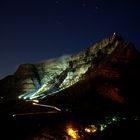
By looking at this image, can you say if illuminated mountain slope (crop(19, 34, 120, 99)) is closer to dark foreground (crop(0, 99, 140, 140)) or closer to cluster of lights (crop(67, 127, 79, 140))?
dark foreground (crop(0, 99, 140, 140))

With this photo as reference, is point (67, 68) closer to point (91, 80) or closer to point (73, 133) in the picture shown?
point (91, 80)

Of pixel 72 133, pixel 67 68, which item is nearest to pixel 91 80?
pixel 72 133

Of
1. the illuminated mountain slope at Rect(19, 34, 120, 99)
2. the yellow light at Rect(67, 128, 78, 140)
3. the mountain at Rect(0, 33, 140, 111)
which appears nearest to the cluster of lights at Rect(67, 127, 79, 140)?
the yellow light at Rect(67, 128, 78, 140)

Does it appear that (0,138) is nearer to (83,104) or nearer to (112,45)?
(83,104)

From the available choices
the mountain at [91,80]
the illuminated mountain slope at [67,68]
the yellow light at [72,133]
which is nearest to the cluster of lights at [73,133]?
the yellow light at [72,133]

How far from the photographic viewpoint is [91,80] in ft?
125

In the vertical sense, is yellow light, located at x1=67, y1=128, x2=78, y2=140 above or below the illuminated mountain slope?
below

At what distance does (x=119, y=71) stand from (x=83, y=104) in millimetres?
8011

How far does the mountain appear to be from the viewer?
35.8 meters

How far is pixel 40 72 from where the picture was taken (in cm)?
Answer: 6031

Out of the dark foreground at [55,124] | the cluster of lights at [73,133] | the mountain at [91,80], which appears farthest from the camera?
the mountain at [91,80]

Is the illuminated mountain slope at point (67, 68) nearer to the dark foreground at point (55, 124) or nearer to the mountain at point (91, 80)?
the mountain at point (91, 80)

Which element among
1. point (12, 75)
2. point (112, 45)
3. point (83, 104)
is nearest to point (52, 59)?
point (12, 75)

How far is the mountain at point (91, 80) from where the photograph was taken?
3575 centimetres
